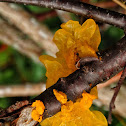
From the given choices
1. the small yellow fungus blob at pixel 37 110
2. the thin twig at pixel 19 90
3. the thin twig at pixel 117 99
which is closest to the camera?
the small yellow fungus blob at pixel 37 110

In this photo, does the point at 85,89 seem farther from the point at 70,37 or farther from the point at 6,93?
the point at 6,93

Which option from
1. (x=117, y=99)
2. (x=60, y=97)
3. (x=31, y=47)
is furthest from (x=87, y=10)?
(x=31, y=47)

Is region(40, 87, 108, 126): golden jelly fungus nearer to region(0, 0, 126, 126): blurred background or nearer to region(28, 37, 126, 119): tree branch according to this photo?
region(28, 37, 126, 119): tree branch

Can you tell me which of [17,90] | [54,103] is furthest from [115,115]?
[54,103]

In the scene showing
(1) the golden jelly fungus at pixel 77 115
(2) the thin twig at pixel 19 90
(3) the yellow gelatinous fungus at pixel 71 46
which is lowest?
(1) the golden jelly fungus at pixel 77 115

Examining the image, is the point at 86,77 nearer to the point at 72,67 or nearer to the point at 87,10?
the point at 72,67

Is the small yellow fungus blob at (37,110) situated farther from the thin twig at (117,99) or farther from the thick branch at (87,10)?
the thin twig at (117,99)

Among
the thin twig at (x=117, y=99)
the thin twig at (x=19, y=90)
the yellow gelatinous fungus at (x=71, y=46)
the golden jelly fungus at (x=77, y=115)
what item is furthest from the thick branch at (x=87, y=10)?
the thin twig at (x=19, y=90)

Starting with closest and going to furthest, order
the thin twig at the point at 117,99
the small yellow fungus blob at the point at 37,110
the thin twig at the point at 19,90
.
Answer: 1. the small yellow fungus blob at the point at 37,110
2. the thin twig at the point at 117,99
3. the thin twig at the point at 19,90

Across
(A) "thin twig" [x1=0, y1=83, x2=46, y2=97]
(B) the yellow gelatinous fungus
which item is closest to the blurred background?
(A) "thin twig" [x1=0, y1=83, x2=46, y2=97]
